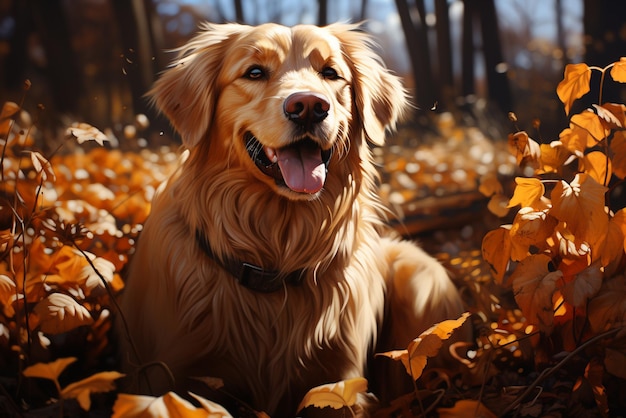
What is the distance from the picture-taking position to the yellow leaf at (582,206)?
2.04 m

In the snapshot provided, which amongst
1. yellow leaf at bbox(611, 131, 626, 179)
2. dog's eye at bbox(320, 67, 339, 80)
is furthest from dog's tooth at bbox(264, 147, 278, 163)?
yellow leaf at bbox(611, 131, 626, 179)

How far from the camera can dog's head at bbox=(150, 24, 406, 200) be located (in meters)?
2.34

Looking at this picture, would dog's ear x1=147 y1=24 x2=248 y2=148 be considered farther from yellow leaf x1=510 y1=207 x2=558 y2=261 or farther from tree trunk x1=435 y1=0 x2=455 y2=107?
tree trunk x1=435 y1=0 x2=455 y2=107

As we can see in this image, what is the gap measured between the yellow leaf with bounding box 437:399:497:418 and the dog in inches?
24.7

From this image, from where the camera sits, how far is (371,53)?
2.81 m

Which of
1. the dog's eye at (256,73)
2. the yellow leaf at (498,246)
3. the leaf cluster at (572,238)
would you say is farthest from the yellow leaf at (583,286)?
the dog's eye at (256,73)

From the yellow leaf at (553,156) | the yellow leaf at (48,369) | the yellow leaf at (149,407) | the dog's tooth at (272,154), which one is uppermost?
the dog's tooth at (272,154)

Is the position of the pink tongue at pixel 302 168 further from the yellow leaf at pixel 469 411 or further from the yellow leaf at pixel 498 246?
the yellow leaf at pixel 469 411

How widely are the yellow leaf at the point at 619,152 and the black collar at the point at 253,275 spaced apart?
1207 mm

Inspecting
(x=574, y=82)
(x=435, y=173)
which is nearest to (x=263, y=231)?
(x=574, y=82)

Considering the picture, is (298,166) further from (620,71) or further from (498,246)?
(620,71)

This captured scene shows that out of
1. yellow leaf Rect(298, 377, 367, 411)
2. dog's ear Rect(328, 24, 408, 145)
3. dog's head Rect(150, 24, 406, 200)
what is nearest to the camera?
yellow leaf Rect(298, 377, 367, 411)

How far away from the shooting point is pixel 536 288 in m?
2.08

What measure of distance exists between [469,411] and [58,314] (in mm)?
1263
